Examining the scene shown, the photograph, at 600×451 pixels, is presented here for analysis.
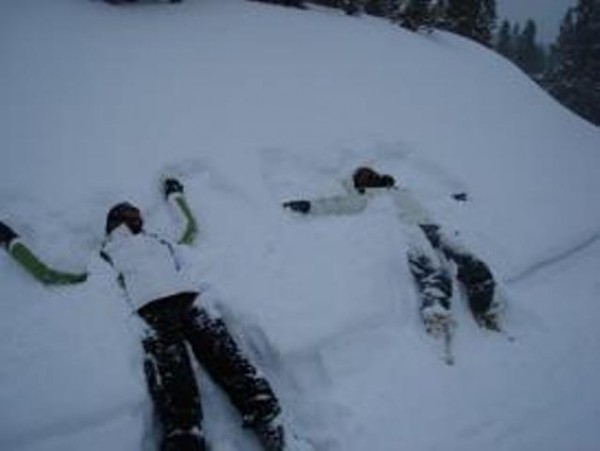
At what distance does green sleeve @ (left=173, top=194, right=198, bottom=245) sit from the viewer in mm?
6641

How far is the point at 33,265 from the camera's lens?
5.73 metres

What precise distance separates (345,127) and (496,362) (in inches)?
178

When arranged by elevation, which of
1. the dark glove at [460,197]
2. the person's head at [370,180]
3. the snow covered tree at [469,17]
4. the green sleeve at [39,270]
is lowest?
the green sleeve at [39,270]

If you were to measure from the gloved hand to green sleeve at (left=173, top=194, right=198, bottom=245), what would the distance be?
1.53 metres

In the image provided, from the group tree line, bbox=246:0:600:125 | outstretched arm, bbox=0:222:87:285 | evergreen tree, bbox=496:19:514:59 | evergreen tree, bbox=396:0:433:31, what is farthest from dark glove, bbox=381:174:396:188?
evergreen tree, bbox=496:19:514:59

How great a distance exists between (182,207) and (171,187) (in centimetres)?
34

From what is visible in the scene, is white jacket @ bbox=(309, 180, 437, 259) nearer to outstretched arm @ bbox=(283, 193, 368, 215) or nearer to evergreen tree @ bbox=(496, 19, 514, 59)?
outstretched arm @ bbox=(283, 193, 368, 215)

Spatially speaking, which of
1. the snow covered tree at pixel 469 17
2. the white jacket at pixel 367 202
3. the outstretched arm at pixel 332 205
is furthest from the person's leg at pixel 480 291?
the snow covered tree at pixel 469 17

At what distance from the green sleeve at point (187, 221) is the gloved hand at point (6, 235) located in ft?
5.04

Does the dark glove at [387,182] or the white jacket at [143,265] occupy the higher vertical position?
the dark glove at [387,182]

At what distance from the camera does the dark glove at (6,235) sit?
5.92 m

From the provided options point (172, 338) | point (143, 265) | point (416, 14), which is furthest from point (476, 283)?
point (416, 14)

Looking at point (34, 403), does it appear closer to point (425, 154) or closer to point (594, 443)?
point (594, 443)

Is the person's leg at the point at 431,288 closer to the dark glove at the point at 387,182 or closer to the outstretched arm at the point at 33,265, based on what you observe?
the dark glove at the point at 387,182
